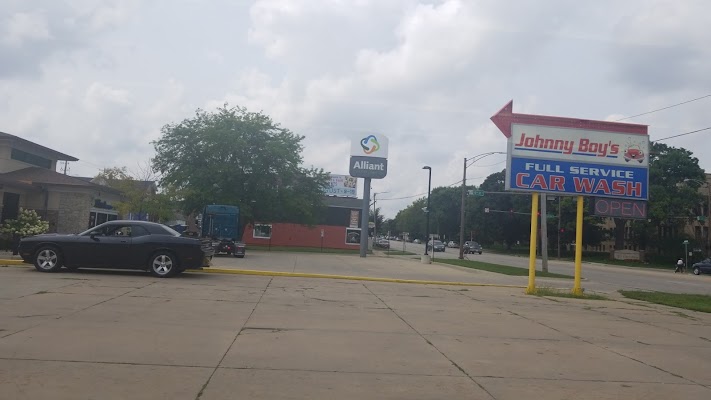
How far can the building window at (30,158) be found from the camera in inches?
1275

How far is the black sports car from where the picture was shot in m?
15.7

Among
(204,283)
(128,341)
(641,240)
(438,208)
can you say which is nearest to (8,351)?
(128,341)

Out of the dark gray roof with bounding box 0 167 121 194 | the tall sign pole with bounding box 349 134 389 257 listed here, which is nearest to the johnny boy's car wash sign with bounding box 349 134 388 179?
the tall sign pole with bounding box 349 134 389 257

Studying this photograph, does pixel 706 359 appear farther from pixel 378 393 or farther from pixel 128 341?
pixel 128 341

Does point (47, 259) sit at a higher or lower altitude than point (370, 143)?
lower

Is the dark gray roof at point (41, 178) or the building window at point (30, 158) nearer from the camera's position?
the dark gray roof at point (41, 178)

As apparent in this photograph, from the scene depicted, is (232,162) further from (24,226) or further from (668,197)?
(668,197)

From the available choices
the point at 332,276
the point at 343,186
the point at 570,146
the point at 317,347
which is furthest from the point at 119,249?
the point at 343,186

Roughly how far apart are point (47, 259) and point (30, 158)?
2163 centimetres

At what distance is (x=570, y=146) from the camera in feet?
60.1

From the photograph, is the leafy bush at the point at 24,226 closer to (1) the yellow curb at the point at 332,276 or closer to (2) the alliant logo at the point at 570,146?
(1) the yellow curb at the point at 332,276

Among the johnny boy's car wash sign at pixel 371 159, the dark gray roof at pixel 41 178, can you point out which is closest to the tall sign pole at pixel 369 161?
the johnny boy's car wash sign at pixel 371 159

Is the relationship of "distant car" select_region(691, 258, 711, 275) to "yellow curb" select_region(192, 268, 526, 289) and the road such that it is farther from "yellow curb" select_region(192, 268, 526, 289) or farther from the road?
"yellow curb" select_region(192, 268, 526, 289)

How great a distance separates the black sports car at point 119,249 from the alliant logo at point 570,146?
10621 mm
